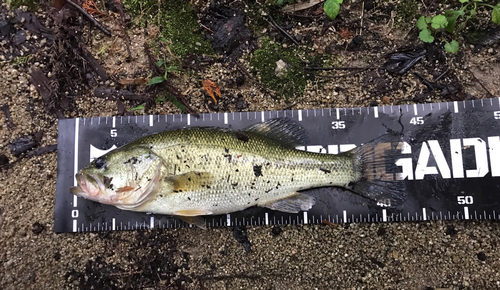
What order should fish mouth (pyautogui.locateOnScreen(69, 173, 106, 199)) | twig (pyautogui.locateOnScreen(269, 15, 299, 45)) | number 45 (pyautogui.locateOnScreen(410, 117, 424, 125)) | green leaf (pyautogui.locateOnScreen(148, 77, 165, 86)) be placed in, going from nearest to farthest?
fish mouth (pyautogui.locateOnScreen(69, 173, 106, 199)), number 45 (pyautogui.locateOnScreen(410, 117, 424, 125)), green leaf (pyautogui.locateOnScreen(148, 77, 165, 86)), twig (pyautogui.locateOnScreen(269, 15, 299, 45))

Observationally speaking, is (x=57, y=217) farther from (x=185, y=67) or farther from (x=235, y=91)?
(x=235, y=91)

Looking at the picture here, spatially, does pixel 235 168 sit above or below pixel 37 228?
above

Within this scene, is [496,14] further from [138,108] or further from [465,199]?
[138,108]

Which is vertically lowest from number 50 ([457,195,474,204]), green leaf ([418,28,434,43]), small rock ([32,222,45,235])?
small rock ([32,222,45,235])

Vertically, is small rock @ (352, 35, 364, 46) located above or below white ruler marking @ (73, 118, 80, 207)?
above

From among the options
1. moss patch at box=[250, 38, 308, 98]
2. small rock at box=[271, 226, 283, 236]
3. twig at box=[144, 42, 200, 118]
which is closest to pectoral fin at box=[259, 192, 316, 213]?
small rock at box=[271, 226, 283, 236]

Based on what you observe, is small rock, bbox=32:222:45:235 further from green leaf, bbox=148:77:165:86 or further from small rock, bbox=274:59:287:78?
small rock, bbox=274:59:287:78

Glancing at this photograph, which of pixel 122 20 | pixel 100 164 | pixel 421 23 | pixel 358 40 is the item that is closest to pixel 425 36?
pixel 421 23
